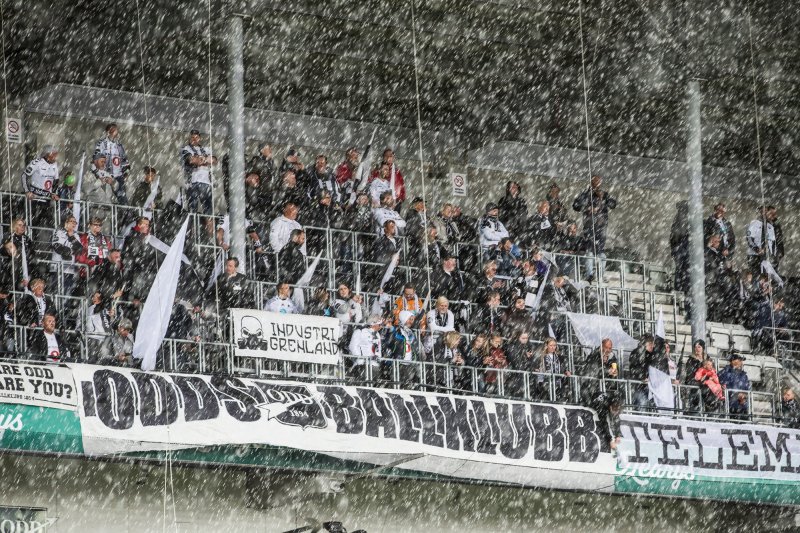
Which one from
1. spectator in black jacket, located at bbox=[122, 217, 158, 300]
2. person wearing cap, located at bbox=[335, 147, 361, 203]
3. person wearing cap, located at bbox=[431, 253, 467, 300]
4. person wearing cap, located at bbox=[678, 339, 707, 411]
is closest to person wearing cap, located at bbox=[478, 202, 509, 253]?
person wearing cap, located at bbox=[431, 253, 467, 300]

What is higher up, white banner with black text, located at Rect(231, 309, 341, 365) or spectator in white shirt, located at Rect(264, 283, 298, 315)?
spectator in white shirt, located at Rect(264, 283, 298, 315)

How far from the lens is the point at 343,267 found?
23.0 meters

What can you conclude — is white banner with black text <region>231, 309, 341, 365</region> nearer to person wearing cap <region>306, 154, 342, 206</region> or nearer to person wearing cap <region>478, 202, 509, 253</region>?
person wearing cap <region>306, 154, 342, 206</region>

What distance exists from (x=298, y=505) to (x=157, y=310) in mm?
3785

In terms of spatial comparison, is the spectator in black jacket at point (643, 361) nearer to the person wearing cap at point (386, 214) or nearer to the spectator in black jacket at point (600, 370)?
the spectator in black jacket at point (600, 370)

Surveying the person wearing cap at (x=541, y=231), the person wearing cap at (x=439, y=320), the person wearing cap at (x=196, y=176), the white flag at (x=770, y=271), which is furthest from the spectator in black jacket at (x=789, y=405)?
the person wearing cap at (x=196, y=176)

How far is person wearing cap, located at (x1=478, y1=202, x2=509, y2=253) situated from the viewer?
24.8m

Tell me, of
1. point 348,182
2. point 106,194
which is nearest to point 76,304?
point 106,194

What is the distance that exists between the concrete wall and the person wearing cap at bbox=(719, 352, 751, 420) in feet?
5.16

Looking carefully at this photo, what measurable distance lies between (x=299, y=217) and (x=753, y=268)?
27.5 feet

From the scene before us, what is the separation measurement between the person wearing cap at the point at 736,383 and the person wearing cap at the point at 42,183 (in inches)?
375

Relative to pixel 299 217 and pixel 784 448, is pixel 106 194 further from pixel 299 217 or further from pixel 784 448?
pixel 784 448

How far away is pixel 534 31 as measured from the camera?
25375mm

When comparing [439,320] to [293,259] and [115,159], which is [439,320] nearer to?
[293,259]
